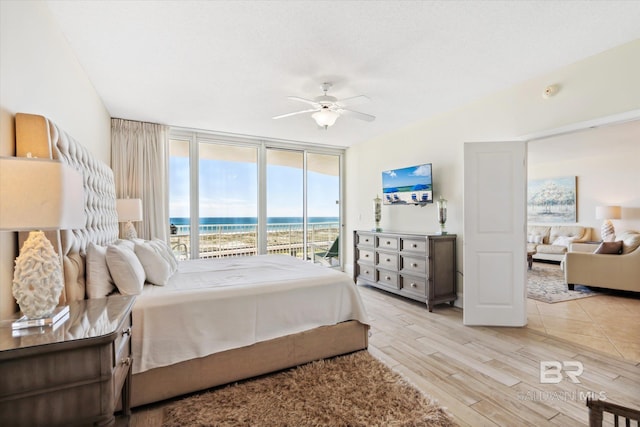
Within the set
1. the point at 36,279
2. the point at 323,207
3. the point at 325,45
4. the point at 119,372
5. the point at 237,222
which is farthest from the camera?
the point at 323,207

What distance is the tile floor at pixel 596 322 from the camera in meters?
2.75

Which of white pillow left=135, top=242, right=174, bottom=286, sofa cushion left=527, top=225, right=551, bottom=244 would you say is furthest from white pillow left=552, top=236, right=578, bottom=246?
white pillow left=135, top=242, right=174, bottom=286

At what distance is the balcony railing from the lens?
193 inches

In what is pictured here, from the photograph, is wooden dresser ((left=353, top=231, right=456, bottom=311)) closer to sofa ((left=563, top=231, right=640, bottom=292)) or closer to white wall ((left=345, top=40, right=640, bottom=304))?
white wall ((left=345, top=40, right=640, bottom=304))

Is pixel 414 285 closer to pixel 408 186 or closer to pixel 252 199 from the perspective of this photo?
pixel 408 186

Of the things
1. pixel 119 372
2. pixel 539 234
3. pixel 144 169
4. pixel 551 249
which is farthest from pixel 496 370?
pixel 539 234

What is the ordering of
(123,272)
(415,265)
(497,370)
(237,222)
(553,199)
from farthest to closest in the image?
(553,199) → (237,222) → (415,265) → (497,370) → (123,272)

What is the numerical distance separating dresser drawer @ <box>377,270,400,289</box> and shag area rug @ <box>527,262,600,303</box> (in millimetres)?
1987

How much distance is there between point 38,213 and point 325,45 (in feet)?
7.21

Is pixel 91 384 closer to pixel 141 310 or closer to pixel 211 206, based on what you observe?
pixel 141 310

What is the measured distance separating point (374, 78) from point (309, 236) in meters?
3.61

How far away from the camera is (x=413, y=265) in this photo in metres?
4.04

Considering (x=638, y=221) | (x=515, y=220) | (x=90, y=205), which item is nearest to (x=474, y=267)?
(x=515, y=220)

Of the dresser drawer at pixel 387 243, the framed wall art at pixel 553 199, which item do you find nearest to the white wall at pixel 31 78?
the dresser drawer at pixel 387 243
